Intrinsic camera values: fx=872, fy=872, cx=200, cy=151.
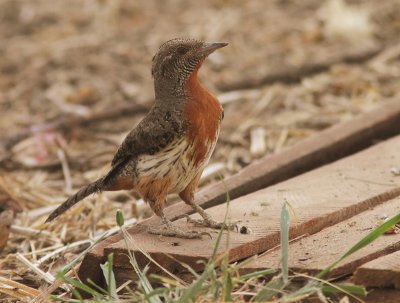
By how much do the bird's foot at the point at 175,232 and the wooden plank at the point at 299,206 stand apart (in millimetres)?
43

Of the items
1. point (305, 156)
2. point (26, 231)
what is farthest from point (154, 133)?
point (305, 156)

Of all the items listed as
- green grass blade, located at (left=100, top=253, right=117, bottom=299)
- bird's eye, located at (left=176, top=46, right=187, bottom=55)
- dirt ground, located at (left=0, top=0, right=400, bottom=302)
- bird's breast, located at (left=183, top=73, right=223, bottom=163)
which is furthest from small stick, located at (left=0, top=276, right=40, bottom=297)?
bird's eye, located at (left=176, top=46, right=187, bottom=55)

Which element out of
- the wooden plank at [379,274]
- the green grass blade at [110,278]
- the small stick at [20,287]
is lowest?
the small stick at [20,287]

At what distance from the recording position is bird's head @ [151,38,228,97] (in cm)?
457

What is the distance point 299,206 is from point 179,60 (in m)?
0.99

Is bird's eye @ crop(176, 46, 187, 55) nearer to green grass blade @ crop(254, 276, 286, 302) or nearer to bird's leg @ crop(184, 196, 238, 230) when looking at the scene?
bird's leg @ crop(184, 196, 238, 230)

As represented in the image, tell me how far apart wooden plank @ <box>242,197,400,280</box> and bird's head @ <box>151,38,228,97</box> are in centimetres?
108

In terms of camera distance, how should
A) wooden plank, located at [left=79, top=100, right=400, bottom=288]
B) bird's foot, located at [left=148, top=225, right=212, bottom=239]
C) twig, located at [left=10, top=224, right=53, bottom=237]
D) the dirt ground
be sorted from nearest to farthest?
bird's foot, located at [left=148, top=225, right=212, bottom=239], wooden plank, located at [left=79, top=100, right=400, bottom=288], twig, located at [left=10, top=224, right=53, bottom=237], the dirt ground

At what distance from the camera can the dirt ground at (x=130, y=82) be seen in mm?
5738

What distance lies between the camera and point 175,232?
14.2ft

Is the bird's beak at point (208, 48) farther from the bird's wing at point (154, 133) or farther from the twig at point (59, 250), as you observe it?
the twig at point (59, 250)

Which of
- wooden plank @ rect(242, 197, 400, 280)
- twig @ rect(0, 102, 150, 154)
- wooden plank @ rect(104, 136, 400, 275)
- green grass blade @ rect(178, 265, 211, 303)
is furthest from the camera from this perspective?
twig @ rect(0, 102, 150, 154)

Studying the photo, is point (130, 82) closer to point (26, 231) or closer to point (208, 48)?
point (26, 231)

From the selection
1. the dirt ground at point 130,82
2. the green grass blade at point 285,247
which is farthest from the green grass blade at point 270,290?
the dirt ground at point 130,82
